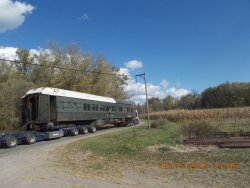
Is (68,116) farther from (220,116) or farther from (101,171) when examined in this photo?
(220,116)

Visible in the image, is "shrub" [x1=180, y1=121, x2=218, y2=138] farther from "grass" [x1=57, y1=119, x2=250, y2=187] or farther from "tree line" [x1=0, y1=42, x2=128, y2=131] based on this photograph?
"tree line" [x1=0, y1=42, x2=128, y2=131]

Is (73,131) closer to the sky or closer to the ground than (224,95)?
closer to the ground

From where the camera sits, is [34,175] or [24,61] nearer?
[34,175]

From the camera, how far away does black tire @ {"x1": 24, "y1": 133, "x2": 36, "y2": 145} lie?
23219mm

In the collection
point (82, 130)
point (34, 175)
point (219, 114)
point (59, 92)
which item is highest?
point (59, 92)

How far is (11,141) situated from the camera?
21766 mm

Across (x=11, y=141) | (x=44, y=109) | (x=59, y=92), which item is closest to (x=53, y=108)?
(x=44, y=109)

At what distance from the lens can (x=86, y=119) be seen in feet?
111

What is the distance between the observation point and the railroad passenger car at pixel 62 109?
26.3m

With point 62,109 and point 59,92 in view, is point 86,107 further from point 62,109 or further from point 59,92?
point 59,92

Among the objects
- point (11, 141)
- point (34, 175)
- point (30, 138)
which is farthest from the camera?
point (30, 138)

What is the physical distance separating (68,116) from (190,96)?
107 meters

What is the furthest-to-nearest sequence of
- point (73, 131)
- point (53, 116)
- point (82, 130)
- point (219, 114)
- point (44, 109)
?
point (219, 114) → point (82, 130) → point (73, 131) → point (53, 116) → point (44, 109)

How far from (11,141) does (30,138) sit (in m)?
1.91
